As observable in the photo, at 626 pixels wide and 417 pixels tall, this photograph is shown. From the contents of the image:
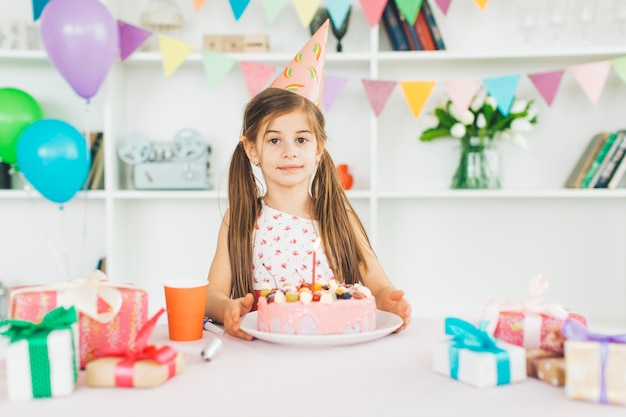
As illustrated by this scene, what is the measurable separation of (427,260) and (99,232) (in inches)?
57.0

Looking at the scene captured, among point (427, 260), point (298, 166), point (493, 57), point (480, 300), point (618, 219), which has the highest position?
point (493, 57)

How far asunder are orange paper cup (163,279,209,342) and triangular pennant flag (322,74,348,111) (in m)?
1.65

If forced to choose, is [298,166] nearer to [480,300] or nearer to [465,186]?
[465,186]

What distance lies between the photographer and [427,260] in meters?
2.90

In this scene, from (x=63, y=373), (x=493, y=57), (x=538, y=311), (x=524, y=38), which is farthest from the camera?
(x=524, y=38)

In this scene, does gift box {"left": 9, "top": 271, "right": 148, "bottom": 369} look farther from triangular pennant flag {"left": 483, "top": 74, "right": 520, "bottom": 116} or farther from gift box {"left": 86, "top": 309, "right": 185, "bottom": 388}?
triangular pennant flag {"left": 483, "top": 74, "right": 520, "bottom": 116}

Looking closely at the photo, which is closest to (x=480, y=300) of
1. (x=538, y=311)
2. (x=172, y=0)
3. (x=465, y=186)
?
(x=465, y=186)

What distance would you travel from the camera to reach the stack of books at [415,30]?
2586 mm

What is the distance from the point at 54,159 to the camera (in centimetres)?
191

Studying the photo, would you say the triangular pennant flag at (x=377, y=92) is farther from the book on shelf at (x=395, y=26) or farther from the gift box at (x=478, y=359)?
the gift box at (x=478, y=359)

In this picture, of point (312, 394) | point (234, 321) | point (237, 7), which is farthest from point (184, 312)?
point (237, 7)

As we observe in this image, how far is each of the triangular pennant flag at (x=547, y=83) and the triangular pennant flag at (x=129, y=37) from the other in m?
1.51

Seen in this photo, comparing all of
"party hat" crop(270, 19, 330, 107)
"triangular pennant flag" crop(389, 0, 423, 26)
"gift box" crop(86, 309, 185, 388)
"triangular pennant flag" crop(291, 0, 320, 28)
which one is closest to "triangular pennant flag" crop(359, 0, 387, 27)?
"triangular pennant flag" crop(389, 0, 423, 26)

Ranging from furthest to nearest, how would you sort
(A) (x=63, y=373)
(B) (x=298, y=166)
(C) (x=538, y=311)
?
(B) (x=298, y=166), (C) (x=538, y=311), (A) (x=63, y=373)
